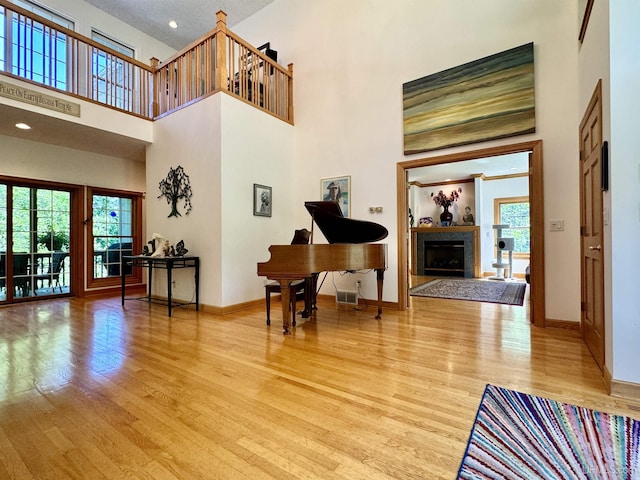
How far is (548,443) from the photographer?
4.66 feet

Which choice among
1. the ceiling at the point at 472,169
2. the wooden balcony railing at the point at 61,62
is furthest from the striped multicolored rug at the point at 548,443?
the wooden balcony railing at the point at 61,62

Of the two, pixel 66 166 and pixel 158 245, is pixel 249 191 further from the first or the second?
pixel 66 166

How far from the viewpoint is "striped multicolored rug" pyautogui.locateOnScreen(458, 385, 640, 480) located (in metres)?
1.25

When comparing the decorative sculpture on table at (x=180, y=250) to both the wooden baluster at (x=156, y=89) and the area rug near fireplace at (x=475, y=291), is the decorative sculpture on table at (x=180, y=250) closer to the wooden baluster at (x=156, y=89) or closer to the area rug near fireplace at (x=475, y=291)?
the wooden baluster at (x=156, y=89)

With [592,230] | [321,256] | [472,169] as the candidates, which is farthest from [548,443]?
[472,169]

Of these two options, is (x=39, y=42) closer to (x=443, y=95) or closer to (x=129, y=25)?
(x=129, y=25)

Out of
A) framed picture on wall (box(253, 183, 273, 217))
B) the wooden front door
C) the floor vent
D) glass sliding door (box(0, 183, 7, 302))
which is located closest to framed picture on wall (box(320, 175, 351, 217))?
framed picture on wall (box(253, 183, 273, 217))

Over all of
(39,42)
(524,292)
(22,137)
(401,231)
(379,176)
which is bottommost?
(524,292)

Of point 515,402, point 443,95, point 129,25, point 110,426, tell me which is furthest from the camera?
point 129,25

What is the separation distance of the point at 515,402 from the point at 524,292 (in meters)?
4.55

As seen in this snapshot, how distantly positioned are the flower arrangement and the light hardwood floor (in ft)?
19.1

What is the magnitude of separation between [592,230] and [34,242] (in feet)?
24.9

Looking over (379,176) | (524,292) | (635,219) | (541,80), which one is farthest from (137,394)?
(524,292)

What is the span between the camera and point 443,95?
156 inches
